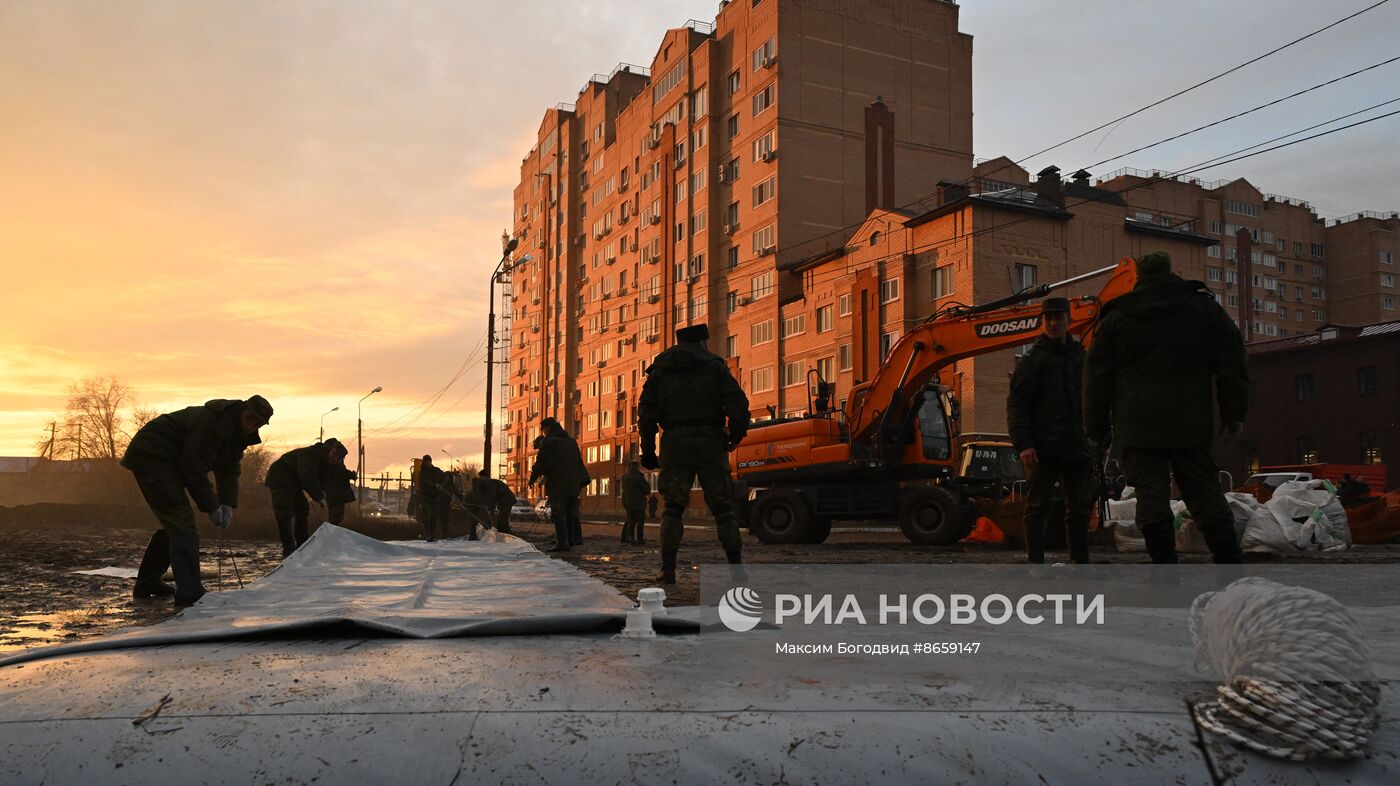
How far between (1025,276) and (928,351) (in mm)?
23963

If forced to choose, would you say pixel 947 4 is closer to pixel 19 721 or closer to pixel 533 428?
pixel 533 428

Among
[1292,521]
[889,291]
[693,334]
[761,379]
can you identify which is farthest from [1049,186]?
[693,334]

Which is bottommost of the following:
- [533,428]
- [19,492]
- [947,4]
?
[19,492]

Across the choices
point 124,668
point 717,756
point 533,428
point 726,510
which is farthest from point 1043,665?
point 533,428

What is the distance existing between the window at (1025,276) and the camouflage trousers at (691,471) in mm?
32024

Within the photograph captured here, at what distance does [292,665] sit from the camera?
2.36 m

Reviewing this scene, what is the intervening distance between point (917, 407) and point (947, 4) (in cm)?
3868

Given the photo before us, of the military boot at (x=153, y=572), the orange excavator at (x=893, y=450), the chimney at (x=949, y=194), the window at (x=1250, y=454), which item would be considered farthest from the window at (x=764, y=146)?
the military boot at (x=153, y=572)

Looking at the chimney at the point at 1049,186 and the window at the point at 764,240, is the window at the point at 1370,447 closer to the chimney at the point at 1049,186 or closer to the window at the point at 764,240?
the chimney at the point at 1049,186

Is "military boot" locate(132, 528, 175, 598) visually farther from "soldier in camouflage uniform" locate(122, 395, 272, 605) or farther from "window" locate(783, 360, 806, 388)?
"window" locate(783, 360, 806, 388)

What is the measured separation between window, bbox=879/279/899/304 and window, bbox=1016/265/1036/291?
14.3ft

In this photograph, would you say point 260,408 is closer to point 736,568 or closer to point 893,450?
point 736,568

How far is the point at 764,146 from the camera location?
46312 millimetres

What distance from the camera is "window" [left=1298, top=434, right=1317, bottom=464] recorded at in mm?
42938
